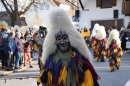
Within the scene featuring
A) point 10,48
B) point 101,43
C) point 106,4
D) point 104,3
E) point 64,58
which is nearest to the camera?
point 64,58

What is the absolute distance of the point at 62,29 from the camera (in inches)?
162

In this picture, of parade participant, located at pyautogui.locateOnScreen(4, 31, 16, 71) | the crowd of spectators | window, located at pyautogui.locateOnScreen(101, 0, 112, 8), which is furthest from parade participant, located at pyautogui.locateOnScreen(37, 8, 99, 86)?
window, located at pyautogui.locateOnScreen(101, 0, 112, 8)

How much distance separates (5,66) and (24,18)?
159 ft

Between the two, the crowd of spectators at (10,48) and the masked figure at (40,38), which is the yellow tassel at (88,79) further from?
the crowd of spectators at (10,48)

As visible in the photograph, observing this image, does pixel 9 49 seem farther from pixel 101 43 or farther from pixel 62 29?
pixel 62 29

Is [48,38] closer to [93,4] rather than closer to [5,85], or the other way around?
[5,85]

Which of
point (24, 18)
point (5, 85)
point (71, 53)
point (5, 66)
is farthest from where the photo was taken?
point (24, 18)

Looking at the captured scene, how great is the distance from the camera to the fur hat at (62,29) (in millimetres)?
4051

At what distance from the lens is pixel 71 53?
405 centimetres

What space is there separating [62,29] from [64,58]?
17.3 inches

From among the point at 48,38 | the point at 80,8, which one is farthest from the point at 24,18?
the point at 48,38

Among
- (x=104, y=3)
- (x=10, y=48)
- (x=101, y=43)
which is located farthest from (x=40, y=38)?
(x=104, y=3)

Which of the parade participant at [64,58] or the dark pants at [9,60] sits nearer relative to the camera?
the parade participant at [64,58]

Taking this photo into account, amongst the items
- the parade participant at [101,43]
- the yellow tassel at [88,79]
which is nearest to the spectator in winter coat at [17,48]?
the parade participant at [101,43]
